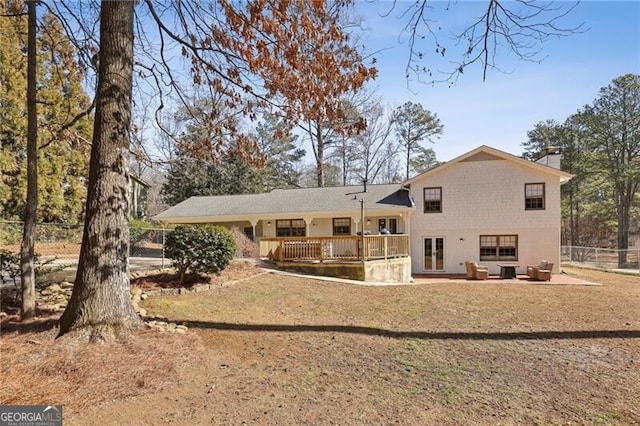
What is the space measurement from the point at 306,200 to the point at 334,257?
841 cm

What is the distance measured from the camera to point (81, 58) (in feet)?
24.9

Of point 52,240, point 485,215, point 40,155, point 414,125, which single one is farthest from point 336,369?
point 414,125

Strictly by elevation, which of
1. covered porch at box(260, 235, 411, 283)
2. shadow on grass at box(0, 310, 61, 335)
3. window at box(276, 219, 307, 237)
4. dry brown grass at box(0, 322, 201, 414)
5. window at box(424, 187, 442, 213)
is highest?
window at box(424, 187, 442, 213)

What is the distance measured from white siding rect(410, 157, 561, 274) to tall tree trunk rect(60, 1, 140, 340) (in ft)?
51.3

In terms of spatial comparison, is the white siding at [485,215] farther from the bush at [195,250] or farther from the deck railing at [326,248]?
the bush at [195,250]

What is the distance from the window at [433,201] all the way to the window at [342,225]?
411 centimetres

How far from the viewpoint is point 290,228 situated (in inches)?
834

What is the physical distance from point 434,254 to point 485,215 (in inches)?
123

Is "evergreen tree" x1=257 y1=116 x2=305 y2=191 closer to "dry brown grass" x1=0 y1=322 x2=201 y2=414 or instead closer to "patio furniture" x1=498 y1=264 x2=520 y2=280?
"patio furniture" x1=498 y1=264 x2=520 y2=280

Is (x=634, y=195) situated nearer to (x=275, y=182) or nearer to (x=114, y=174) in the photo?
(x=275, y=182)

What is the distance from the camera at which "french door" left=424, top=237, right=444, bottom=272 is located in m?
18.6

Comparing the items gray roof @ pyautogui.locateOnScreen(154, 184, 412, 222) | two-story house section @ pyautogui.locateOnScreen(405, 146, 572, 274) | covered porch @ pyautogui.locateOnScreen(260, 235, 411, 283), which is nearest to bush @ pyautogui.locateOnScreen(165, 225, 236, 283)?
covered porch @ pyautogui.locateOnScreen(260, 235, 411, 283)

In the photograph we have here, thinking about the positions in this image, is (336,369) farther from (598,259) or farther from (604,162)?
(604,162)

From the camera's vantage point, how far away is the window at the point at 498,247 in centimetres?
1806
